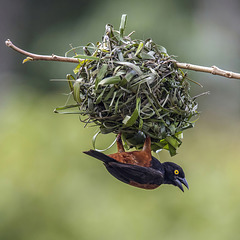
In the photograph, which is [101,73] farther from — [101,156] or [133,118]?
[101,156]

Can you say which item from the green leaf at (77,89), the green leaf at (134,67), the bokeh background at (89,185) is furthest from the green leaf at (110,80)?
the bokeh background at (89,185)

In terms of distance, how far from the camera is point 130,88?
10.4 feet

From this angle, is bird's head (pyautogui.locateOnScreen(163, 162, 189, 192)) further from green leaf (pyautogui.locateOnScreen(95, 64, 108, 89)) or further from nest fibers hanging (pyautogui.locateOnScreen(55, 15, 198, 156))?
green leaf (pyautogui.locateOnScreen(95, 64, 108, 89))

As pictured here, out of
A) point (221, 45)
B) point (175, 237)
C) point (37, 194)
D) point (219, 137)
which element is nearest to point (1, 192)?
point (37, 194)

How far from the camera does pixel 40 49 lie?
1091 centimetres

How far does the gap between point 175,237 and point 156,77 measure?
4006mm

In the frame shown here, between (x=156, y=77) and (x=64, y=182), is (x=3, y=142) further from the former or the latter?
(x=156, y=77)

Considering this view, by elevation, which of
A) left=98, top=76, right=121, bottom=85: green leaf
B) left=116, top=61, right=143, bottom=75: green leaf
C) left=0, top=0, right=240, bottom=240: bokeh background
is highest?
left=116, top=61, right=143, bottom=75: green leaf

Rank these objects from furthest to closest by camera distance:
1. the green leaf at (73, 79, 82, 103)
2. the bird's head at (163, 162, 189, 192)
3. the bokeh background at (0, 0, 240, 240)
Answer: the bokeh background at (0, 0, 240, 240), the bird's head at (163, 162, 189, 192), the green leaf at (73, 79, 82, 103)

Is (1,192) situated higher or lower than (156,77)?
lower

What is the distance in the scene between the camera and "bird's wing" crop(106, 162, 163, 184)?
3.30m

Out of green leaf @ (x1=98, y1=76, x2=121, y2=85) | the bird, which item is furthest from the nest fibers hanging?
the bird

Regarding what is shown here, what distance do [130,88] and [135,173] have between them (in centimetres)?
59

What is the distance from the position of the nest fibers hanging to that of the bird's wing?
237 mm
